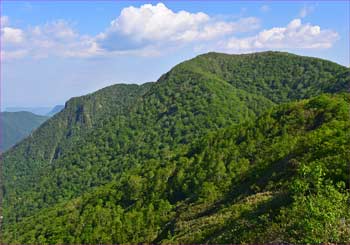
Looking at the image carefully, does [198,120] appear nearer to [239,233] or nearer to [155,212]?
[155,212]

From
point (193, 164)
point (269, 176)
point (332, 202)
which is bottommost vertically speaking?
point (193, 164)

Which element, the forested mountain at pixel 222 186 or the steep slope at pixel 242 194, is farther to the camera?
the forested mountain at pixel 222 186

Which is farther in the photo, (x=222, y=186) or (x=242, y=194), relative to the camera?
(x=222, y=186)

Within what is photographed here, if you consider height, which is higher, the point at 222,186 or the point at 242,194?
the point at 242,194

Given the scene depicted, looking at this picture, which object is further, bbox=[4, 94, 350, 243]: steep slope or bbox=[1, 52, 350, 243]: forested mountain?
bbox=[1, 52, 350, 243]: forested mountain

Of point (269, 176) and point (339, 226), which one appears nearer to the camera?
point (339, 226)

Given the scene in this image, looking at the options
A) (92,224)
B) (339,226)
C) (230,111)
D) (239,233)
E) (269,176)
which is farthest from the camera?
(230,111)

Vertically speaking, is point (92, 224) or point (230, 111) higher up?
point (230, 111)

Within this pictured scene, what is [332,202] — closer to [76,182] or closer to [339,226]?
[339,226]

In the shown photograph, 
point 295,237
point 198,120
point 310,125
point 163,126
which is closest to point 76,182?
point 163,126

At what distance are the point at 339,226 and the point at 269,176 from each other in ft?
64.4

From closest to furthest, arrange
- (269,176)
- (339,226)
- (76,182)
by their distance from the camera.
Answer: (339,226) < (269,176) < (76,182)

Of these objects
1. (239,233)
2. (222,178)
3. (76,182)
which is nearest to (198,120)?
(76,182)

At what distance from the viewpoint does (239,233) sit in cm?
2073
